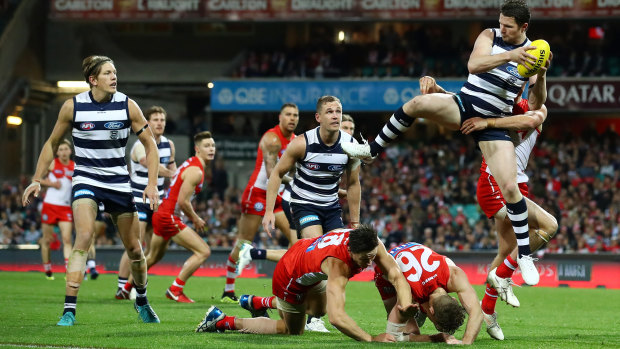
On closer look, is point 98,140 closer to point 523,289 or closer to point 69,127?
point 69,127

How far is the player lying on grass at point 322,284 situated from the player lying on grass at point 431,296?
0.23m

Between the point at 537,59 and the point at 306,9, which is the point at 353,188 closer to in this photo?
the point at 537,59

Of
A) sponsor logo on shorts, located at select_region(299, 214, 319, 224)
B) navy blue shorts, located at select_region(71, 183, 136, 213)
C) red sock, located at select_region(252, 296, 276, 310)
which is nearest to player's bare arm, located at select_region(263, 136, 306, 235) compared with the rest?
sponsor logo on shorts, located at select_region(299, 214, 319, 224)

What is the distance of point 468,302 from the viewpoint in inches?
316

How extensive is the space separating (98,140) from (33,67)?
24.4m

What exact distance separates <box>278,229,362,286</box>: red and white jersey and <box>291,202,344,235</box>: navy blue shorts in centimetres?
210

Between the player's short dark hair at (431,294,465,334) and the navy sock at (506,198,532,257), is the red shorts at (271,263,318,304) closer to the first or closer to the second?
the player's short dark hair at (431,294,465,334)

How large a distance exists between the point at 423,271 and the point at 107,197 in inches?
126

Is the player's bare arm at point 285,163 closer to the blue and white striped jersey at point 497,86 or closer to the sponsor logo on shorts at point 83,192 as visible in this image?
the sponsor logo on shorts at point 83,192

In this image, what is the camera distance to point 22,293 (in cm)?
1391

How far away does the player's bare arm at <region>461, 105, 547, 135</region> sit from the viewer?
8.54 meters

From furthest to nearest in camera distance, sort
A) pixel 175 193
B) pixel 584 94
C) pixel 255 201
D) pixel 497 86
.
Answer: pixel 584 94 → pixel 255 201 → pixel 175 193 → pixel 497 86

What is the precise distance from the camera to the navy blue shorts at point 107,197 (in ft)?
30.0

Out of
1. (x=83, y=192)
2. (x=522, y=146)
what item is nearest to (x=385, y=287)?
(x=522, y=146)
